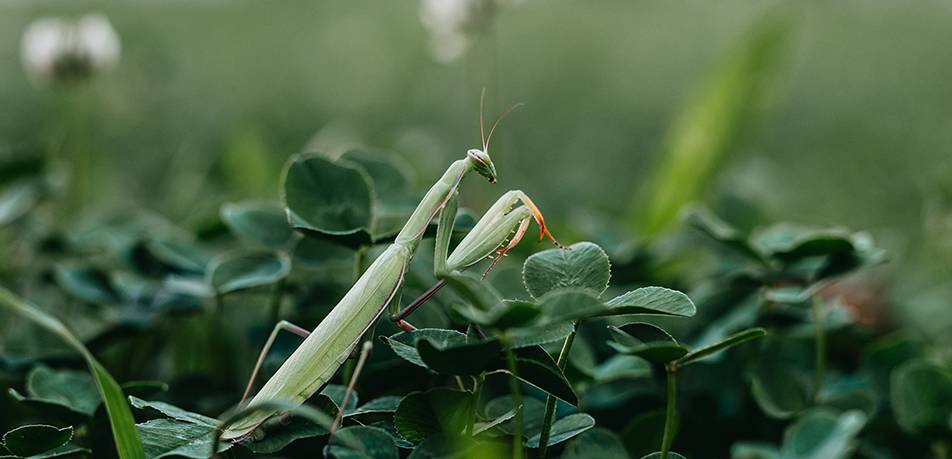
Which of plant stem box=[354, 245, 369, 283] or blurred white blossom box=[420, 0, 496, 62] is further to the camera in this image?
blurred white blossom box=[420, 0, 496, 62]

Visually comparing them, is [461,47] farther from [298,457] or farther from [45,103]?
[45,103]

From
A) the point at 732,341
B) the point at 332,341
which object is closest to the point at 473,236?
A: the point at 332,341

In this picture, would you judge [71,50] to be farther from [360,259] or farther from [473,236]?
[473,236]

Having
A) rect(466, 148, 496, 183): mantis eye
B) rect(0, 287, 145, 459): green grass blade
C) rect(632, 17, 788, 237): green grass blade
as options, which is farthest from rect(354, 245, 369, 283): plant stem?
rect(632, 17, 788, 237): green grass blade

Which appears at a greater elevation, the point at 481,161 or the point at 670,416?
the point at 481,161

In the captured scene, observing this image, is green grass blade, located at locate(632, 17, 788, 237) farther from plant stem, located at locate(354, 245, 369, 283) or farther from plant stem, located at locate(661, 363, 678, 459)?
plant stem, located at locate(661, 363, 678, 459)

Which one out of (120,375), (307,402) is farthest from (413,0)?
(307,402)
